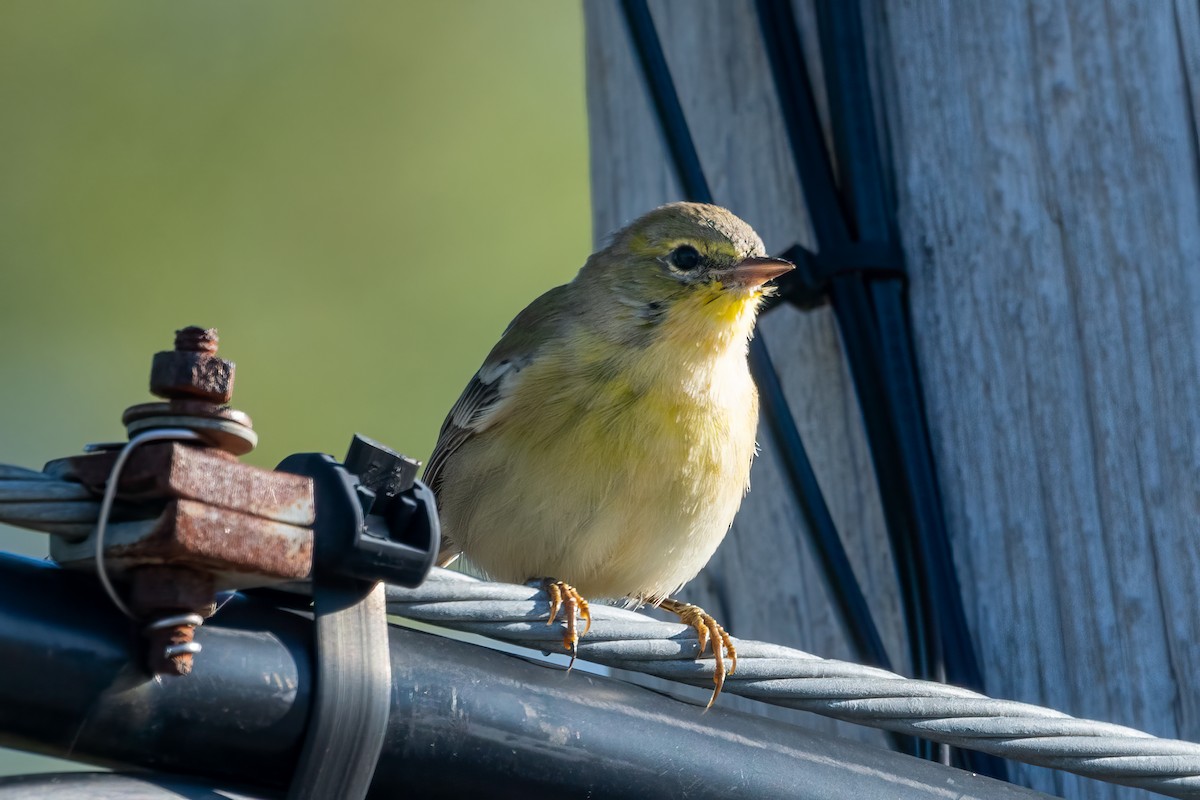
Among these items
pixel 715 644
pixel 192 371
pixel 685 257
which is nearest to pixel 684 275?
pixel 685 257

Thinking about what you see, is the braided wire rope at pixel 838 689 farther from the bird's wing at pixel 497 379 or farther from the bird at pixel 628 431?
the bird's wing at pixel 497 379

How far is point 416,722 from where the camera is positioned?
2201mm

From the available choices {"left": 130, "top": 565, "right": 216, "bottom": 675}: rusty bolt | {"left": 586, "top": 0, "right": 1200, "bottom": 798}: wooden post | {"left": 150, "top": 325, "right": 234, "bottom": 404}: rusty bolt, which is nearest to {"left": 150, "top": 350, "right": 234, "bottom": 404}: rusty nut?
{"left": 150, "top": 325, "right": 234, "bottom": 404}: rusty bolt

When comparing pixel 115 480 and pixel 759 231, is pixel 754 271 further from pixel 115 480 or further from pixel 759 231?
pixel 115 480

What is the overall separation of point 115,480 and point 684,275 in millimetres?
3127

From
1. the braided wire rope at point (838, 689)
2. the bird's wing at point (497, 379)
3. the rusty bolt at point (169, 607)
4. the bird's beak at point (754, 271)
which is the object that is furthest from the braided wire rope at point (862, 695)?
the bird's wing at point (497, 379)

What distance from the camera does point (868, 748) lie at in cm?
264

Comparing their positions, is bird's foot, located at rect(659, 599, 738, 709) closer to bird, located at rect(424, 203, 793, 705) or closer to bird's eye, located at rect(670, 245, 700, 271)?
bird, located at rect(424, 203, 793, 705)

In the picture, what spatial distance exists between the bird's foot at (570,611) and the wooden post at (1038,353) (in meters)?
0.90

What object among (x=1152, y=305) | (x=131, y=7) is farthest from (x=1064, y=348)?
(x=131, y=7)

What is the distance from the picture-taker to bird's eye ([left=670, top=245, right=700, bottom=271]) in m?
4.80

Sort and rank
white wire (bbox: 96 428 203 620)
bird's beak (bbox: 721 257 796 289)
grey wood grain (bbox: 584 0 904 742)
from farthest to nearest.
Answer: bird's beak (bbox: 721 257 796 289) → grey wood grain (bbox: 584 0 904 742) → white wire (bbox: 96 428 203 620)

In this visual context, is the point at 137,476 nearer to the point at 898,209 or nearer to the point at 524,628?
the point at 524,628

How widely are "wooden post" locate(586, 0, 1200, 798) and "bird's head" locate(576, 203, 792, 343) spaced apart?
0.15m
